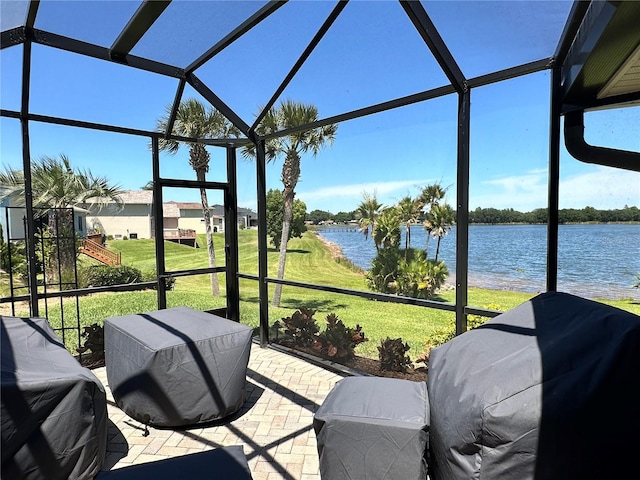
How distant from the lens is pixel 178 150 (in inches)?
188

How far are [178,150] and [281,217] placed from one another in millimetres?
4152

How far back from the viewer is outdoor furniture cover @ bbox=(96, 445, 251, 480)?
1.45 m

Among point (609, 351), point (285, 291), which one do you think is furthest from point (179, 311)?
point (285, 291)

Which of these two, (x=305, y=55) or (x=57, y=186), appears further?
(x=57, y=186)

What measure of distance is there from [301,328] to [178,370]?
2.20 metres

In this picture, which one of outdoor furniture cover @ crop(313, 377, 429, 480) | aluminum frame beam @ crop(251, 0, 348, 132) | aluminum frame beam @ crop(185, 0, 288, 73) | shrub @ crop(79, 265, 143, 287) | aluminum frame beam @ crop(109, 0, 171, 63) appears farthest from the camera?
shrub @ crop(79, 265, 143, 287)

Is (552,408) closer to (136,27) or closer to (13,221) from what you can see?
(136,27)

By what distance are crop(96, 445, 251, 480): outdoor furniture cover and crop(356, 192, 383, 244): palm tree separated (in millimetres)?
8009

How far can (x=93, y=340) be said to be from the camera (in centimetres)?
425

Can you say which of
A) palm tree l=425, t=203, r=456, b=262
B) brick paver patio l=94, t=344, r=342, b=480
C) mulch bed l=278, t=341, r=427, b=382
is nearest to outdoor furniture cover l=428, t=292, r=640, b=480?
brick paver patio l=94, t=344, r=342, b=480

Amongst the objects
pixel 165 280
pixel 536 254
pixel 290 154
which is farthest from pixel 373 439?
pixel 290 154

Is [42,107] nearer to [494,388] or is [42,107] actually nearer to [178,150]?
[178,150]

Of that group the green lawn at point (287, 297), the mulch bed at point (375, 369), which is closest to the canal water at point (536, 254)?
the green lawn at point (287, 297)

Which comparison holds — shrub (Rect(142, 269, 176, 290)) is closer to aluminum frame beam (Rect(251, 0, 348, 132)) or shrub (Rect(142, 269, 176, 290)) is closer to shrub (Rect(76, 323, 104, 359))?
shrub (Rect(76, 323, 104, 359))
